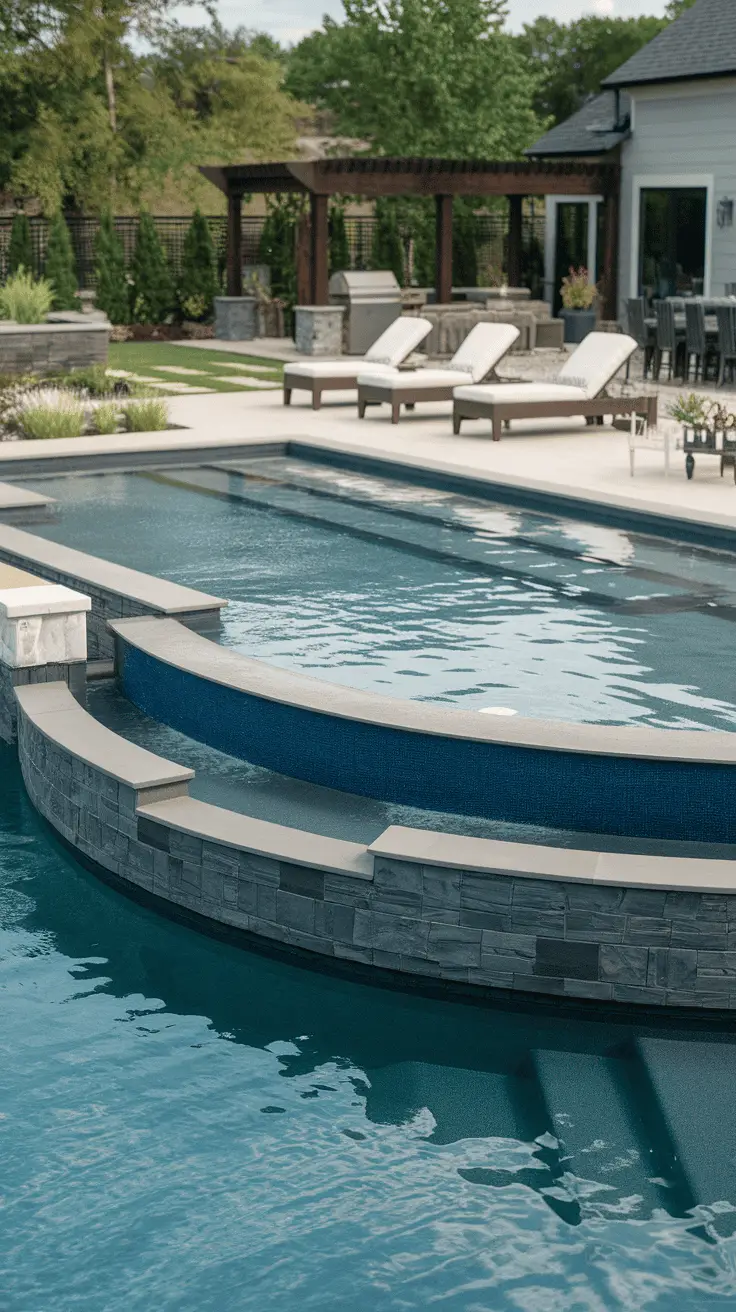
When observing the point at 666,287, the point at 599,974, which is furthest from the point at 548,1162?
the point at 666,287

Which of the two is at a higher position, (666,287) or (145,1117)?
(666,287)

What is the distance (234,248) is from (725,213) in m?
8.32

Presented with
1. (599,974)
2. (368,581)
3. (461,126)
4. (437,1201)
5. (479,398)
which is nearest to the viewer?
(437,1201)

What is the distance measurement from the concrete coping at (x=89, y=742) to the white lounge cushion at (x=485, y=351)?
11.0 meters

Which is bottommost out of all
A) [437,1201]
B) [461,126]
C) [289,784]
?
[437,1201]

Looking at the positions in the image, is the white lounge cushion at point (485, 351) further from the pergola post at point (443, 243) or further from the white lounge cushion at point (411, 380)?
the pergola post at point (443, 243)

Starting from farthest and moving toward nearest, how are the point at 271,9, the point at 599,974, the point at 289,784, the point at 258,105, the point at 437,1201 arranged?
the point at 271,9 → the point at 258,105 → the point at 289,784 → the point at 599,974 → the point at 437,1201

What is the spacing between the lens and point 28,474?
14.5 metres

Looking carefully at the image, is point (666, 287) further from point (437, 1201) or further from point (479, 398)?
point (437, 1201)

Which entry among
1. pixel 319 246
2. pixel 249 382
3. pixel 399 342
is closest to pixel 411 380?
pixel 399 342

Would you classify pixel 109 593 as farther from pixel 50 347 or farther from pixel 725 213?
pixel 725 213

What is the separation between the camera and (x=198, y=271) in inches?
1135

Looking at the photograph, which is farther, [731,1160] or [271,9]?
[271,9]

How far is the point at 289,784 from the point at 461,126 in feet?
132
